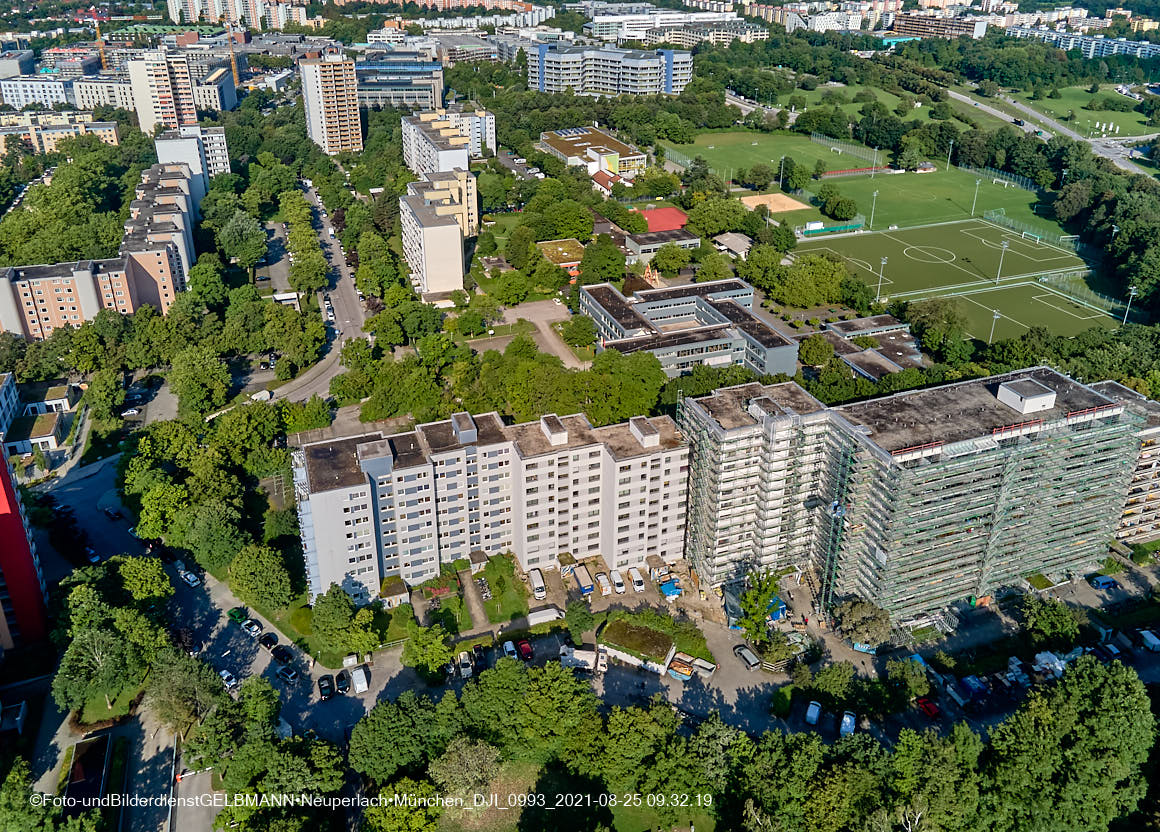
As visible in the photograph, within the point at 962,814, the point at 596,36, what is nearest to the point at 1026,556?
the point at 962,814

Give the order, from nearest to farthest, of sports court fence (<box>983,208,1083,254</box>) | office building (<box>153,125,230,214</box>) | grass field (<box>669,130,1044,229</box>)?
sports court fence (<box>983,208,1083,254</box>) < office building (<box>153,125,230,214</box>) < grass field (<box>669,130,1044,229</box>)

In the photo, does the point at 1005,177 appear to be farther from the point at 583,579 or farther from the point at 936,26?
the point at 583,579

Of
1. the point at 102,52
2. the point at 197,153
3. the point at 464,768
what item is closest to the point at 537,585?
the point at 464,768

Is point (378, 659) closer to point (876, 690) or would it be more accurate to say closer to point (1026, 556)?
point (876, 690)

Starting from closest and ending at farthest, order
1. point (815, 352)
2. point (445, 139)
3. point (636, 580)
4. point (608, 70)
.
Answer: point (636, 580) → point (815, 352) → point (445, 139) → point (608, 70)

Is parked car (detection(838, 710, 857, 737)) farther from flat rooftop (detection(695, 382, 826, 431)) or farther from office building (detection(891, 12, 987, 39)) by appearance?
office building (detection(891, 12, 987, 39))

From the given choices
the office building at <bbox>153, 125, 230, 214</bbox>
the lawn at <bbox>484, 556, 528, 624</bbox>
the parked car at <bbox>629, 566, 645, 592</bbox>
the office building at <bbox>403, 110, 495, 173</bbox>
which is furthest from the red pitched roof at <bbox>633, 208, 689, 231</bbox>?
the lawn at <bbox>484, 556, 528, 624</bbox>

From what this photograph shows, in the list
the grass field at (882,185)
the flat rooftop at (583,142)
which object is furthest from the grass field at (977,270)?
the flat rooftop at (583,142)
